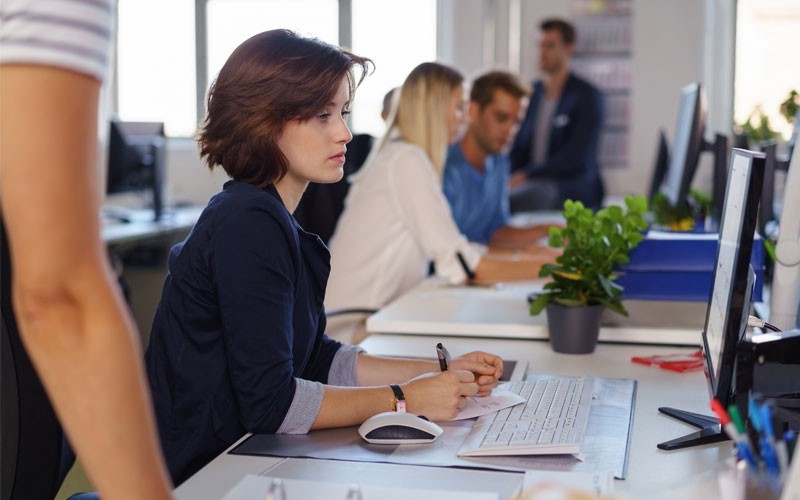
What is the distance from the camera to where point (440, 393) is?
1484mm

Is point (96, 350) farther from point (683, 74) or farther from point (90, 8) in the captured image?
point (683, 74)

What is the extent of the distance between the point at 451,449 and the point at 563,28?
5373mm

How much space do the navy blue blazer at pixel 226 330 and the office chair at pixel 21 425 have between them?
6.5 inches

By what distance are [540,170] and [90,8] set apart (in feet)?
18.6

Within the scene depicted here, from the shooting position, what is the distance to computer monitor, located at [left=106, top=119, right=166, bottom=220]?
15.5ft

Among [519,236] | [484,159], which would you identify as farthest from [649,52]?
[519,236]

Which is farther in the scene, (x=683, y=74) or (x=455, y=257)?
(x=683, y=74)

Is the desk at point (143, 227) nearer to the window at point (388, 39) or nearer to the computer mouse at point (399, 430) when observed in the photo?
the window at point (388, 39)

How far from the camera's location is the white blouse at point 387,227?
9.84 ft

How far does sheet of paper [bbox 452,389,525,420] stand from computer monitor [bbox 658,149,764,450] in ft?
0.86

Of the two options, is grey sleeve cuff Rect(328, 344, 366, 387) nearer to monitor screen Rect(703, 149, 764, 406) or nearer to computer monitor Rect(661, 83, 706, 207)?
monitor screen Rect(703, 149, 764, 406)

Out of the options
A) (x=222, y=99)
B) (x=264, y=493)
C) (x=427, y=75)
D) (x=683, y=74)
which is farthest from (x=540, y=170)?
(x=264, y=493)

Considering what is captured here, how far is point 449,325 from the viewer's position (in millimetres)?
2213

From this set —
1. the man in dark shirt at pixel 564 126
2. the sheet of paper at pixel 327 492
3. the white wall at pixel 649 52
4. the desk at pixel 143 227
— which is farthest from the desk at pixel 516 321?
the white wall at pixel 649 52
